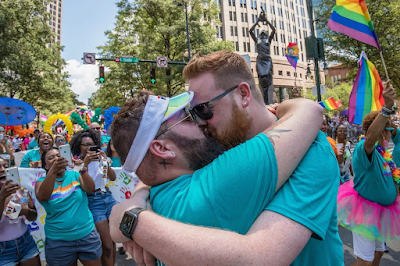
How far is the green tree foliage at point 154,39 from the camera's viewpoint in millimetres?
21312

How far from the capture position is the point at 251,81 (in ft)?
5.11

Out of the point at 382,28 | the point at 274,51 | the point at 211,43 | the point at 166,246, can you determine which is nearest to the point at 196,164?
the point at 166,246

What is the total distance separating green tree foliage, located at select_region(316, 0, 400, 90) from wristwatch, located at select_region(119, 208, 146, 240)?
681 inches

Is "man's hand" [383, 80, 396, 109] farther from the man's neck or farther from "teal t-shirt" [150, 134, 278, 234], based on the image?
"teal t-shirt" [150, 134, 278, 234]

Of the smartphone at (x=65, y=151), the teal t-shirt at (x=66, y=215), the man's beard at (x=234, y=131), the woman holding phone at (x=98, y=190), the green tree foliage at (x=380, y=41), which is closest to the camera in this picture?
the man's beard at (x=234, y=131)

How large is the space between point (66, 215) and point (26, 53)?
19979 mm

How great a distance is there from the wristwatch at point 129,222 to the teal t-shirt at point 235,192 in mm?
166

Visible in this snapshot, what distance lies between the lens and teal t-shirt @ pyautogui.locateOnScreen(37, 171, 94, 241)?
342 centimetres

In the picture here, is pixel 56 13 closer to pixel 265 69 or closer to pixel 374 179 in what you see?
pixel 265 69

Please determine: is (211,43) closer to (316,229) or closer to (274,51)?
(316,229)

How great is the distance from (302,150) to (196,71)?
2.43ft

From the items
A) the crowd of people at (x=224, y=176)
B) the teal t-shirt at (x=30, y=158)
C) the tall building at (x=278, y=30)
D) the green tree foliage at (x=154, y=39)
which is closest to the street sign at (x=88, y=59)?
the green tree foliage at (x=154, y=39)

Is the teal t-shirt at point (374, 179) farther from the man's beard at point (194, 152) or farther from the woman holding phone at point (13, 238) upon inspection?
the woman holding phone at point (13, 238)

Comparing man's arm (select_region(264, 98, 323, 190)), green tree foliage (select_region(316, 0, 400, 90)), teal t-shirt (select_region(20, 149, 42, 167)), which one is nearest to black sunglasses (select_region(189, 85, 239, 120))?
man's arm (select_region(264, 98, 323, 190))
